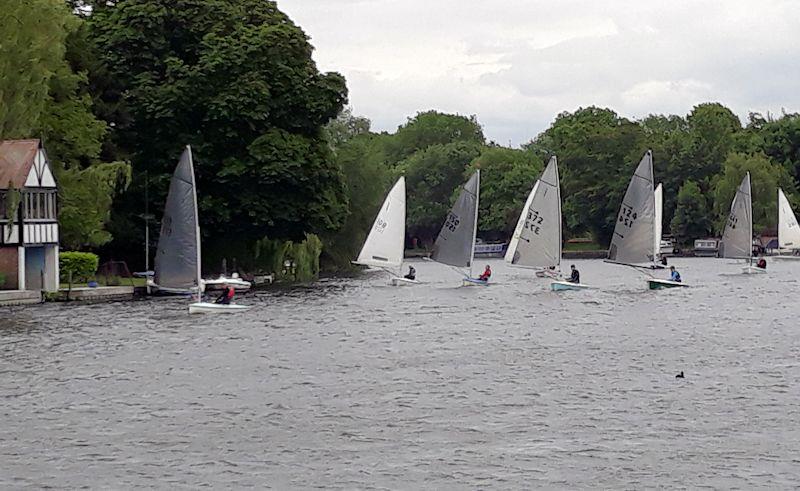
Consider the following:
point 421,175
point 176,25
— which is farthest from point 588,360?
point 421,175

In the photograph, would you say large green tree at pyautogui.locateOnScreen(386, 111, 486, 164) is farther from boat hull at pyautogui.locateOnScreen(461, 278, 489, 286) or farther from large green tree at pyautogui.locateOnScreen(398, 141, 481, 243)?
boat hull at pyautogui.locateOnScreen(461, 278, 489, 286)

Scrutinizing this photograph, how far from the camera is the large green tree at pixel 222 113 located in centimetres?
6869

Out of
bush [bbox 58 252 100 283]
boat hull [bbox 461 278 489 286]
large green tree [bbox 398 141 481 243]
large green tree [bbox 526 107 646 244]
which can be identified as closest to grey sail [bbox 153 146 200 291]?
→ bush [bbox 58 252 100 283]

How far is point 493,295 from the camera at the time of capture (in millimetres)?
63000

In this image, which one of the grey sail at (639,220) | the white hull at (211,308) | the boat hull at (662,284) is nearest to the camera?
the white hull at (211,308)

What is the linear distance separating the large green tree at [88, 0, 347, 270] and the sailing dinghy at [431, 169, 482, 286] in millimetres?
6393

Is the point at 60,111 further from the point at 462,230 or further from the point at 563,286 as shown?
the point at 563,286

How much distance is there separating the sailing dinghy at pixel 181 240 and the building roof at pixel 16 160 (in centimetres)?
780

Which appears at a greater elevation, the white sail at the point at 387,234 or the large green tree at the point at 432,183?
the large green tree at the point at 432,183

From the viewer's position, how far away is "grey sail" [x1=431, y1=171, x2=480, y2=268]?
67.1 meters

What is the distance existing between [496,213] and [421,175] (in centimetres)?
1179

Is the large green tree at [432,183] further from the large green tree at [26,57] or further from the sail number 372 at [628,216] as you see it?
the large green tree at [26,57]

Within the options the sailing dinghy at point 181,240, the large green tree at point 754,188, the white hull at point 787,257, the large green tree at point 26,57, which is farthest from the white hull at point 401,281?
the large green tree at point 754,188

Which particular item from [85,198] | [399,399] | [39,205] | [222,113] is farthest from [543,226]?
[399,399]
